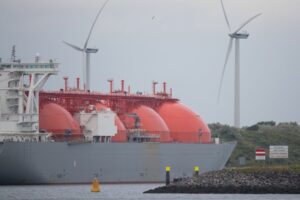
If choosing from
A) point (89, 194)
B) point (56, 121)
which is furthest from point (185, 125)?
point (89, 194)

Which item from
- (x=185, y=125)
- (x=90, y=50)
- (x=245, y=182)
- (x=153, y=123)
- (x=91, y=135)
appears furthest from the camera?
(x=90, y=50)

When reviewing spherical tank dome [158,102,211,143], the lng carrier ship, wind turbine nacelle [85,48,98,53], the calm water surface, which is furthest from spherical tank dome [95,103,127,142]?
wind turbine nacelle [85,48,98,53]

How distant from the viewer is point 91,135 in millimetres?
103688

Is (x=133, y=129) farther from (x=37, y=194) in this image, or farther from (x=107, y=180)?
(x=37, y=194)

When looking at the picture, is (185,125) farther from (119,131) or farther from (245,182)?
(245,182)

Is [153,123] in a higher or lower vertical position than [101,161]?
higher

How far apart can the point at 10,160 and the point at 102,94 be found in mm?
14570

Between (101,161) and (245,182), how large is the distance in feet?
76.5

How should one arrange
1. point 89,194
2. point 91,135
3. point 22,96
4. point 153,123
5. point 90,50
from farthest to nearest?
point 90,50
point 153,123
point 91,135
point 22,96
point 89,194

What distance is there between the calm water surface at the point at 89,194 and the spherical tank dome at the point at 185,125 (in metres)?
14.9

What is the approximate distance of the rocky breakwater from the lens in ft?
258

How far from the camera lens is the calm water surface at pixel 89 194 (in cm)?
7688

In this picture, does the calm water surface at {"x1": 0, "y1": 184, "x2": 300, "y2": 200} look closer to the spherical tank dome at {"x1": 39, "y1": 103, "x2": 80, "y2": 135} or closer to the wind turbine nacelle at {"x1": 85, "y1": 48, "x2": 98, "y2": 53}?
the spherical tank dome at {"x1": 39, "y1": 103, "x2": 80, "y2": 135}

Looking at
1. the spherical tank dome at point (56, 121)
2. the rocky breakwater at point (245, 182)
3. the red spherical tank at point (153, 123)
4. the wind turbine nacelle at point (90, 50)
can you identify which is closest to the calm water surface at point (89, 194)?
the rocky breakwater at point (245, 182)
